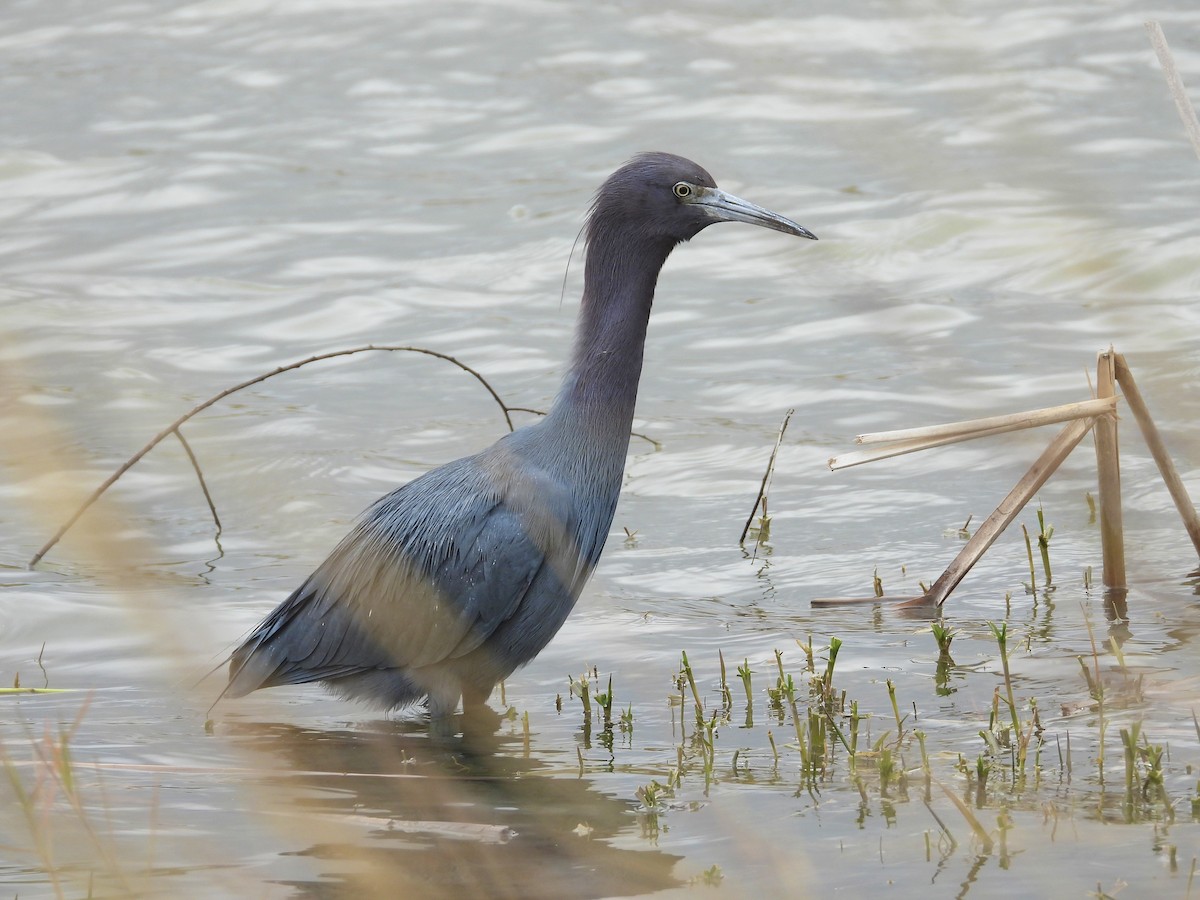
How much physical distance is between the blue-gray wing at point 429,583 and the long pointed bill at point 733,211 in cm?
117

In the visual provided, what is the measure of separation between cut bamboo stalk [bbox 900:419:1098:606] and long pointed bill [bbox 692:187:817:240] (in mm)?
1201

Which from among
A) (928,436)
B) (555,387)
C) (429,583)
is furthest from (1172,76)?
(555,387)

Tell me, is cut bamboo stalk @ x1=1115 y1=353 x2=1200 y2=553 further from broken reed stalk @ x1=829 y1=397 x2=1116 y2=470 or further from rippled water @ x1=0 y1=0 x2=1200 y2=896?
broken reed stalk @ x1=829 y1=397 x2=1116 y2=470

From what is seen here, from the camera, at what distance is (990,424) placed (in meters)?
→ 3.92

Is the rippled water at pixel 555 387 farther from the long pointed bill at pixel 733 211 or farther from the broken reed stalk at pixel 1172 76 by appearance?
the long pointed bill at pixel 733 211

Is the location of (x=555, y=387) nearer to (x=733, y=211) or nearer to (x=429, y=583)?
(x=733, y=211)

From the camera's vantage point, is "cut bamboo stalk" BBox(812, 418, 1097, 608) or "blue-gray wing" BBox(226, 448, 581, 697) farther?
"blue-gray wing" BBox(226, 448, 581, 697)

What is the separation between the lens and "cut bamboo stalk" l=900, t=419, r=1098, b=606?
202 inches

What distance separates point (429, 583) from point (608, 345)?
109 cm

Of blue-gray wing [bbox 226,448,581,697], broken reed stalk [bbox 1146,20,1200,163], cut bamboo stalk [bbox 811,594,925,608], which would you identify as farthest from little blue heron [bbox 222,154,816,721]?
broken reed stalk [bbox 1146,20,1200,163]

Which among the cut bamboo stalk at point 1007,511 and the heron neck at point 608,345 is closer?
the cut bamboo stalk at point 1007,511

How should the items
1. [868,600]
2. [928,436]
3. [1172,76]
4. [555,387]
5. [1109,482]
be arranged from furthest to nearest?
1. [555,387]
2. [868,600]
3. [1109,482]
4. [928,436]
5. [1172,76]

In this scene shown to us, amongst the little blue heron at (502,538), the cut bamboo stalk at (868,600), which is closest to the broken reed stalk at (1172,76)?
the little blue heron at (502,538)

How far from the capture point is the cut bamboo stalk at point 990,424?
367cm
